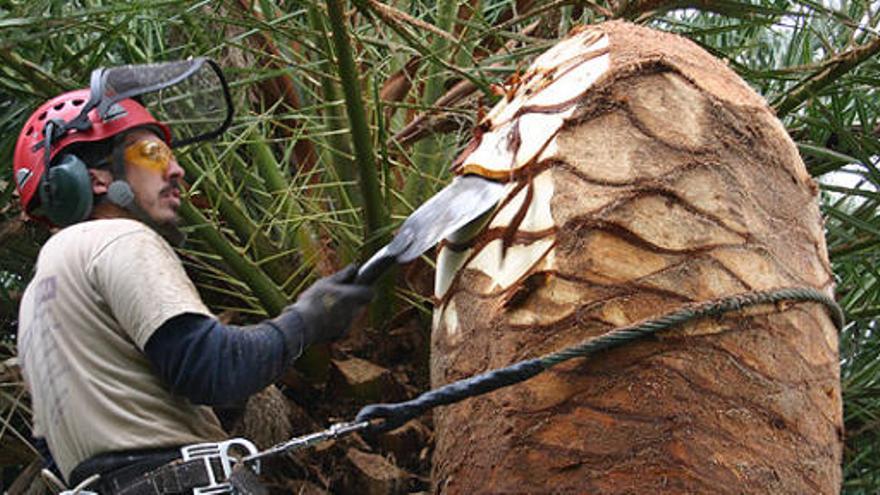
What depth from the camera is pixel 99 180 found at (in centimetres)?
228

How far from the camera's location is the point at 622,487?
62.8 inches

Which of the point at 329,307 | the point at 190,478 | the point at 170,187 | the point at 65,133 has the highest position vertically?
the point at 65,133

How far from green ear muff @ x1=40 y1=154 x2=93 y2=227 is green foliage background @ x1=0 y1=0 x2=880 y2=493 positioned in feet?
0.80

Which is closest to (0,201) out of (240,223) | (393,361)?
(240,223)

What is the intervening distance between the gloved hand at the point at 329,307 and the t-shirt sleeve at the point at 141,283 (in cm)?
15

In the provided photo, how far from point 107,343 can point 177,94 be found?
0.74 m

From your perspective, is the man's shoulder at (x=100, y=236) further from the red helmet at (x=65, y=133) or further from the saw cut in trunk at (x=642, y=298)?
the saw cut in trunk at (x=642, y=298)

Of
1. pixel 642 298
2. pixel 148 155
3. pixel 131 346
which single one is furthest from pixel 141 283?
pixel 642 298

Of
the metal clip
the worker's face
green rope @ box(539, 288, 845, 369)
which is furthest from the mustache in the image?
green rope @ box(539, 288, 845, 369)

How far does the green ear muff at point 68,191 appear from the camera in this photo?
220 centimetres

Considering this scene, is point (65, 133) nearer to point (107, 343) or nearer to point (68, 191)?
point (68, 191)

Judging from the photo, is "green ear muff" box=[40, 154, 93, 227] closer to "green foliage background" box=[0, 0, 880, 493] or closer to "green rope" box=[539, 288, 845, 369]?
"green foliage background" box=[0, 0, 880, 493]

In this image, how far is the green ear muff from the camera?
7.20 ft

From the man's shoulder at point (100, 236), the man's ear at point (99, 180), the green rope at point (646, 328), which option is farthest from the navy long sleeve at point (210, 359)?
the green rope at point (646, 328)
